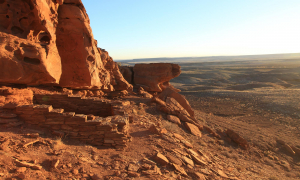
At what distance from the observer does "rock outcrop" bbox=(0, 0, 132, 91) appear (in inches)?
252

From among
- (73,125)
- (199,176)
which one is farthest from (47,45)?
(199,176)

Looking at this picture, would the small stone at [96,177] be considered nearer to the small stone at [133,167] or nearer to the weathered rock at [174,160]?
the small stone at [133,167]

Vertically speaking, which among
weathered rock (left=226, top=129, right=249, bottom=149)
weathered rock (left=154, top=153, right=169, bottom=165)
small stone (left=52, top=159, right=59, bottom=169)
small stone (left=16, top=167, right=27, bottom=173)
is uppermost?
small stone (left=16, top=167, right=27, bottom=173)

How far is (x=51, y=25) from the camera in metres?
7.93

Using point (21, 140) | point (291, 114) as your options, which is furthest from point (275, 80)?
point (21, 140)

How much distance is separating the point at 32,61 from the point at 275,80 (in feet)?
145

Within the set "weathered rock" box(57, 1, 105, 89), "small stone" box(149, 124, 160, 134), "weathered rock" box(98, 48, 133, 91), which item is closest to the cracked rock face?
"weathered rock" box(57, 1, 105, 89)

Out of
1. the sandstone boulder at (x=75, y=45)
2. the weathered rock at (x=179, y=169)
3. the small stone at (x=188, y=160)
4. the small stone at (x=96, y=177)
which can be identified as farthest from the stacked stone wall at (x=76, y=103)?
the small stone at (x=96, y=177)

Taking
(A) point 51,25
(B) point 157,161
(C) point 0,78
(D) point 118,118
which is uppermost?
(A) point 51,25

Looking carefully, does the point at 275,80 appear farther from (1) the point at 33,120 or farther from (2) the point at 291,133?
(1) the point at 33,120

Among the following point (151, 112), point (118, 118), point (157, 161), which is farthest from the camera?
point (151, 112)

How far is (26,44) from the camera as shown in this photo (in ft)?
21.5

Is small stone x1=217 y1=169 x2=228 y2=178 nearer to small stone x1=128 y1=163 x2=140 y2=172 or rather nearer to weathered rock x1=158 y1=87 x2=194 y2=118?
small stone x1=128 y1=163 x2=140 y2=172

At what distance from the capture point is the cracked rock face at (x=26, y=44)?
6238 mm
